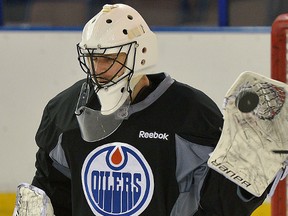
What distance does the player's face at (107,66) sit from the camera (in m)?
2.16

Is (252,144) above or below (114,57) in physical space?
below

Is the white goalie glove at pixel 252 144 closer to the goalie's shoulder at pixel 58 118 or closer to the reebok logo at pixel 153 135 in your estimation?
the reebok logo at pixel 153 135

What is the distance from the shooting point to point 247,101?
1.88 m

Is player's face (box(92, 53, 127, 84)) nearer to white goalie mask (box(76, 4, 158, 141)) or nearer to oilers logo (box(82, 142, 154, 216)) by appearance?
white goalie mask (box(76, 4, 158, 141))

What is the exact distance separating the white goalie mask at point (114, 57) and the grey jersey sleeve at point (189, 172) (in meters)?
0.18

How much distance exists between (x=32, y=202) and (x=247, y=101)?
2.25 feet

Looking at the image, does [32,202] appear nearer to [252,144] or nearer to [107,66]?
[107,66]

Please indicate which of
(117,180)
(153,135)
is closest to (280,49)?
(153,135)

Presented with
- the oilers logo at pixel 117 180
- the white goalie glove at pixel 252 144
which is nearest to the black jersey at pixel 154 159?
the oilers logo at pixel 117 180

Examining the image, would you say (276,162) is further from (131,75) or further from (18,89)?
(18,89)

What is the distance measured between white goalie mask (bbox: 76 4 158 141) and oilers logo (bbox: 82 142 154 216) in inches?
2.2

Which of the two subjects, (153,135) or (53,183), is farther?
(53,183)

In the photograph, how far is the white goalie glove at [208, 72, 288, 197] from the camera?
1.89 m

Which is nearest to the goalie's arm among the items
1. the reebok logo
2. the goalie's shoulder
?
A: the goalie's shoulder
